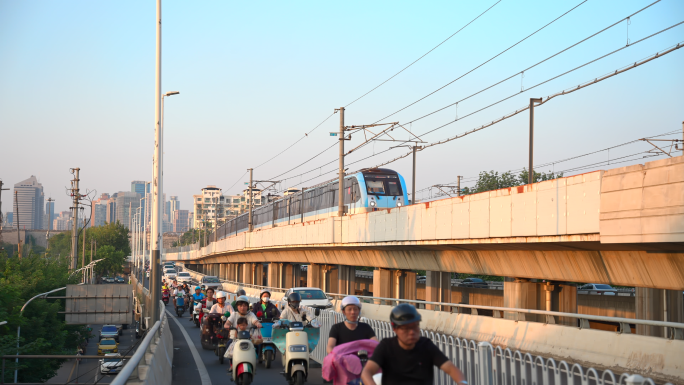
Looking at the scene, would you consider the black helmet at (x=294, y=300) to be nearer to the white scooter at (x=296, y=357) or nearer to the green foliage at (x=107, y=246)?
the white scooter at (x=296, y=357)

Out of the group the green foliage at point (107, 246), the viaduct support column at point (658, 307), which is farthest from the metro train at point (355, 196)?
the green foliage at point (107, 246)

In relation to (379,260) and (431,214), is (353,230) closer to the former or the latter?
(379,260)

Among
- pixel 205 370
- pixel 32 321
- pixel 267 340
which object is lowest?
pixel 32 321

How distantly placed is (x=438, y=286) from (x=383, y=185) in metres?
8.49

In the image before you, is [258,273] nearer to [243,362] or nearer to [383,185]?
[383,185]

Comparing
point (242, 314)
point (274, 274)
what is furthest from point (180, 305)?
point (242, 314)

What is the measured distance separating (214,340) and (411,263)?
1574cm

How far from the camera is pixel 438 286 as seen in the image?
33781mm

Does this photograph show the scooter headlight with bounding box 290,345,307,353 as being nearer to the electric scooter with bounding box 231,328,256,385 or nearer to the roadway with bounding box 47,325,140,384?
the electric scooter with bounding box 231,328,256,385

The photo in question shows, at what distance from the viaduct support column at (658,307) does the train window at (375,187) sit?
731 inches

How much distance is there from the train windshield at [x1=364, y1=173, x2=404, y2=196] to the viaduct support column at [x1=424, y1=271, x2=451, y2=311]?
7439 millimetres

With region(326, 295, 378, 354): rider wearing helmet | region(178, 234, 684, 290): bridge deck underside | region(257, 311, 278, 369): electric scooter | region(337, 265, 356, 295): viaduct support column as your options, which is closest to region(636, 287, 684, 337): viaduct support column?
region(178, 234, 684, 290): bridge deck underside

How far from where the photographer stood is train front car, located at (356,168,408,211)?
130 feet

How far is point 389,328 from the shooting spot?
42.0 ft
